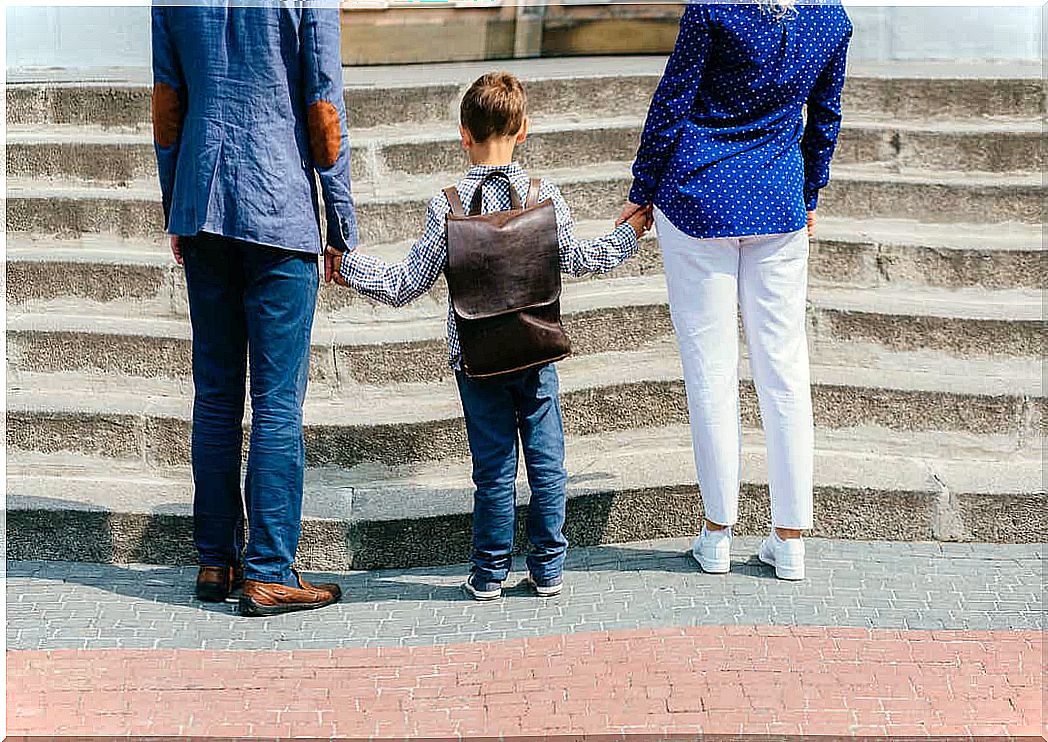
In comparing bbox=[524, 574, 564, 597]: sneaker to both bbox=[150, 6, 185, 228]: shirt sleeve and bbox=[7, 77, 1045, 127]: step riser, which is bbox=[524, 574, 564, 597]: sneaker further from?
bbox=[7, 77, 1045, 127]: step riser

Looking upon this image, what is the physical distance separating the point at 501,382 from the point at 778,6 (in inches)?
55.8

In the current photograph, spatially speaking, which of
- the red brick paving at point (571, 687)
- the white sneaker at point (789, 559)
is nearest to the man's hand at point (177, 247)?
the red brick paving at point (571, 687)

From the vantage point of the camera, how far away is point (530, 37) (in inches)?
321

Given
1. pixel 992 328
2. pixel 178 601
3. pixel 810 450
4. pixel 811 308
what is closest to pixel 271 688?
pixel 178 601

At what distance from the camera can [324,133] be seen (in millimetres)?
4070

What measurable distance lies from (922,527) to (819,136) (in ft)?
4.92

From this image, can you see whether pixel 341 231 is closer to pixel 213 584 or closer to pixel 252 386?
pixel 252 386

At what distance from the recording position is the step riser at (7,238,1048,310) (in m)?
5.81

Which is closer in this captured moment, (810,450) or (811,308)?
(810,450)

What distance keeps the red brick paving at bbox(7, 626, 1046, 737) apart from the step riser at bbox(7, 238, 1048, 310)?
215cm

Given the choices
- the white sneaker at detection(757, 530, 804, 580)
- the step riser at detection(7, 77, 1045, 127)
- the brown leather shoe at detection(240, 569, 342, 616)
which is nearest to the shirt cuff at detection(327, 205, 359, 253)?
the brown leather shoe at detection(240, 569, 342, 616)

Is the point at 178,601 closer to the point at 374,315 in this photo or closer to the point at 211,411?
the point at 211,411

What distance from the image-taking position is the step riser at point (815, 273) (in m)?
5.81

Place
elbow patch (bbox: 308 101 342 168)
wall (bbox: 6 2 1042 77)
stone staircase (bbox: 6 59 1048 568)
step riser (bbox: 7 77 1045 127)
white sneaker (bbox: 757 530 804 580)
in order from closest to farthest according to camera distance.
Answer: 1. elbow patch (bbox: 308 101 342 168)
2. white sneaker (bbox: 757 530 804 580)
3. stone staircase (bbox: 6 59 1048 568)
4. step riser (bbox: 7 77 1045 127)
5. wall (bbox: 6 2 1042 77)
